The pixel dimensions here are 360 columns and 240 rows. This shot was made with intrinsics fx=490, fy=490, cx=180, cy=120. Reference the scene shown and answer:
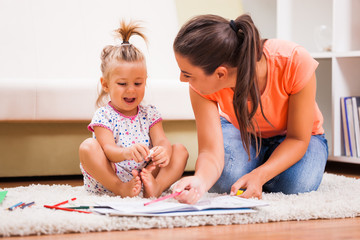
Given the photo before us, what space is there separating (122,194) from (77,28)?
3.74 ft

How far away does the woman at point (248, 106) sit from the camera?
3.91ft

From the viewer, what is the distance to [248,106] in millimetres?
1408

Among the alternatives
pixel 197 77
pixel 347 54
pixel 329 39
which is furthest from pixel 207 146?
Answer: pixel 329 39

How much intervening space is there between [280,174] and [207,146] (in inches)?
10.6

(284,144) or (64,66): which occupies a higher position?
(64,66)

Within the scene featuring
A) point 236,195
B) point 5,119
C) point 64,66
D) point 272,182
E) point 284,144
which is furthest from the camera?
point 64,66

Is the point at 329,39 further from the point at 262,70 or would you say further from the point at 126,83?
the point at 126,83

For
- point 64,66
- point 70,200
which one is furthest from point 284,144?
point 64,66

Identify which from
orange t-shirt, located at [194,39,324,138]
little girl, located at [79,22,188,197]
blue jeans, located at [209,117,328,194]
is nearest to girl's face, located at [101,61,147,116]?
little girl, located at [79,22,188,197]

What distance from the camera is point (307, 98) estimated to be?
1.35 metres

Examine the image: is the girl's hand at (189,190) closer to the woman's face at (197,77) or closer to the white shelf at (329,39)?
the woman's face at (197,77)

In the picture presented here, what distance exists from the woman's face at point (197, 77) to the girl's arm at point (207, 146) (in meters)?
0.15

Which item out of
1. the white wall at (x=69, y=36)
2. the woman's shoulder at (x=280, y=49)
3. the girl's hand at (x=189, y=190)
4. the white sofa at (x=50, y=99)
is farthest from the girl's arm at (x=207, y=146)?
the white wall at (x=69, y=36)

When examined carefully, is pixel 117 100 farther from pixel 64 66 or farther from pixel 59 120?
pixel 64 66
